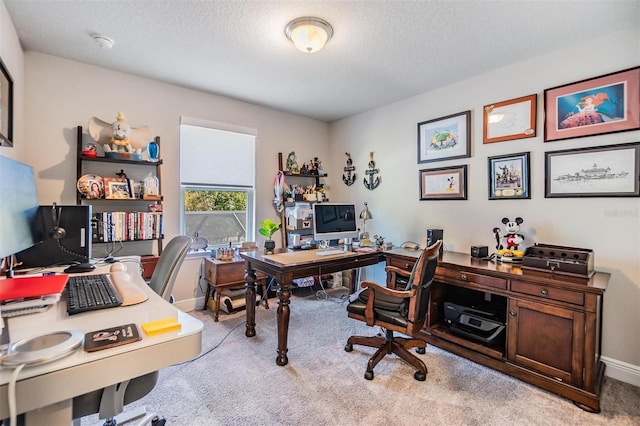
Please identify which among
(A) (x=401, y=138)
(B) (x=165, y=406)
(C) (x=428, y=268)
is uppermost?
(A) (x=401, y=138)

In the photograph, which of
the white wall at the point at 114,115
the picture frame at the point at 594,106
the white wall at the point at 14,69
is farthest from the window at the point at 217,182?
the picture frame at the point at 594,106

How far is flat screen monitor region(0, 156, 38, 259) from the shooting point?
1.25 m

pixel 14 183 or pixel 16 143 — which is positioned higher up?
pixel 16 143

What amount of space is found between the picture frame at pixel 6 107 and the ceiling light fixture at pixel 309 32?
1824 mm

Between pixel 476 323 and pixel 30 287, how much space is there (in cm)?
274

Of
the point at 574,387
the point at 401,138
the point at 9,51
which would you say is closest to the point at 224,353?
the point at 574,387

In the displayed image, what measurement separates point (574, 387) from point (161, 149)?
390cm

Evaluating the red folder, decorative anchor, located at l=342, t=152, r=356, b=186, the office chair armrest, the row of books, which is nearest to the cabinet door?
the office chair armrest

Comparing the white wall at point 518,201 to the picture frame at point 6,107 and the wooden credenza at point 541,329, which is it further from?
the picture frame at point 6,107

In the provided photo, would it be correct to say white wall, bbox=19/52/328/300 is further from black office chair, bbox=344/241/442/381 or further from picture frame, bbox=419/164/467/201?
black office chair, bbox=344/241/442/381

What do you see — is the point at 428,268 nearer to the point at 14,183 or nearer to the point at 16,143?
the point at 14,183

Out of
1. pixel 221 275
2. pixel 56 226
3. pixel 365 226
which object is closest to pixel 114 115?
pixel 56 226

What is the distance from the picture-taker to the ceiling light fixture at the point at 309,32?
2.02 m

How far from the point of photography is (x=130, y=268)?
6.52 ft
